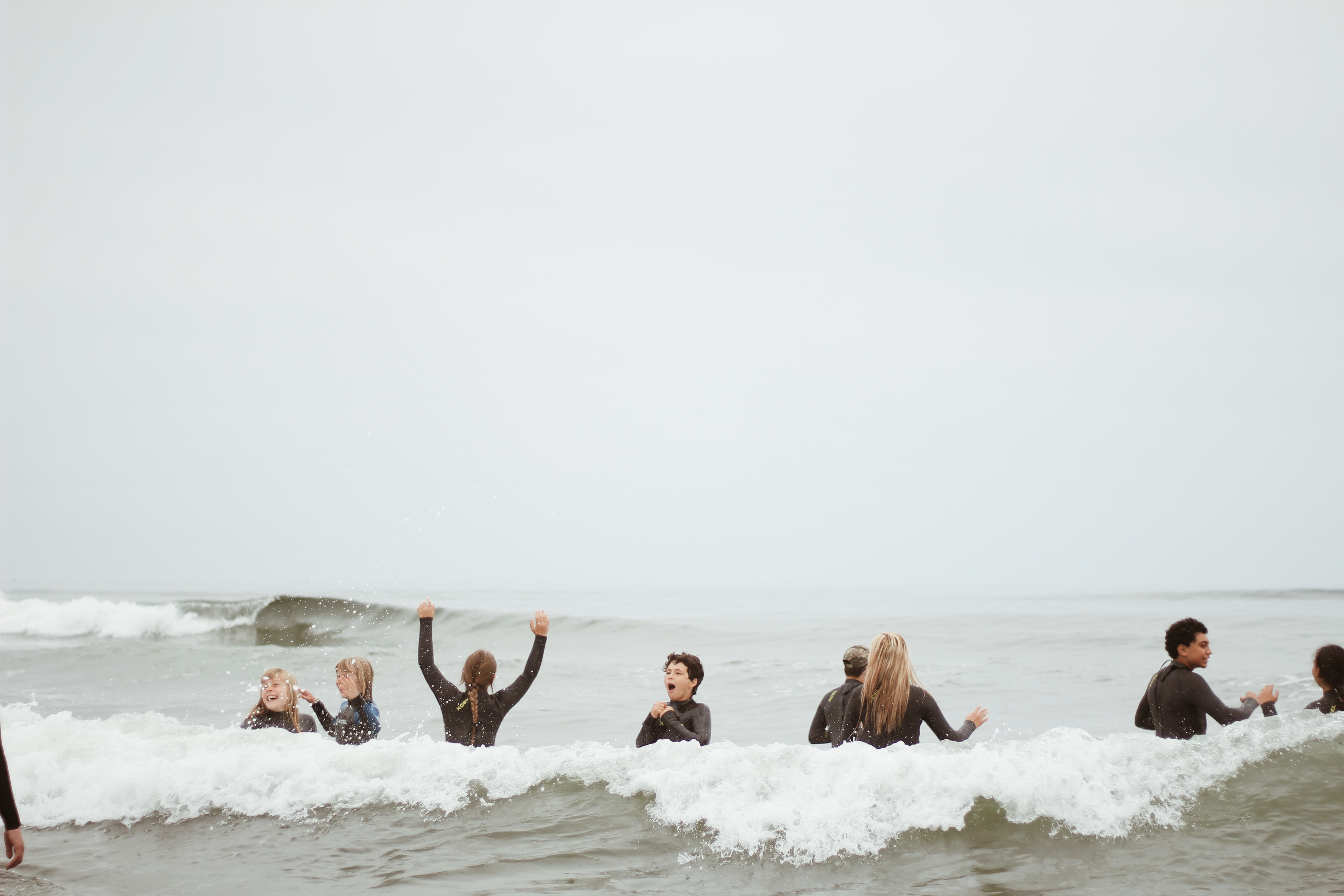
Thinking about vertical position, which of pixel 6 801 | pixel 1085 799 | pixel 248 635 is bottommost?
pixel 248 635

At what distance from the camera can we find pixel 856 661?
24.0ft

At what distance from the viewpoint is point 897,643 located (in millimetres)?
6898

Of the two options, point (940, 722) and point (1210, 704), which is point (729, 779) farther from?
point (1210, 704)

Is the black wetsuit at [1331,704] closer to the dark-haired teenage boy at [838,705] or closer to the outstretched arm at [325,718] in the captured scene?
the dark-haired teenage boy at [838,705]

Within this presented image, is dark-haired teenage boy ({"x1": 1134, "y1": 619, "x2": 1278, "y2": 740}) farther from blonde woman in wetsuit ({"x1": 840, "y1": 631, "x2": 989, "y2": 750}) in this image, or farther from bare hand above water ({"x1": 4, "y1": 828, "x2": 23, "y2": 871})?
bare hand above water ({"x1": 4, "y1": 828, "x2": 23, "y2": 871})

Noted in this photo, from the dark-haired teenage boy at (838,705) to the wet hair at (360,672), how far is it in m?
3.67

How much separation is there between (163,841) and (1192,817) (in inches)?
284

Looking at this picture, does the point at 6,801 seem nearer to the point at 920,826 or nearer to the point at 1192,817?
the point at 920,826

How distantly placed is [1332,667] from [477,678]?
6.90 m

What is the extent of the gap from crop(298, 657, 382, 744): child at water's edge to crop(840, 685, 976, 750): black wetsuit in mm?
3920

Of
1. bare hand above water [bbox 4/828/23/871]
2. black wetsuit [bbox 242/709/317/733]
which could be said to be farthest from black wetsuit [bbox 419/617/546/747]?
bare hand above water [bbox 4/828/23/871]

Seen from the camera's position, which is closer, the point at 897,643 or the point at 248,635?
the point at 897,643

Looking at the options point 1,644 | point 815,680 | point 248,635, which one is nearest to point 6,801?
point 815,680

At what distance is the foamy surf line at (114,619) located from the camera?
30.5 m
